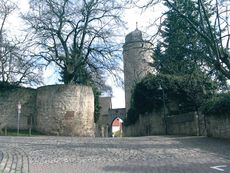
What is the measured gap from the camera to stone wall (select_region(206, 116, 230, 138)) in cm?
1922

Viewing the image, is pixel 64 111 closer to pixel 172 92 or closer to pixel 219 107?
pixel 172 92

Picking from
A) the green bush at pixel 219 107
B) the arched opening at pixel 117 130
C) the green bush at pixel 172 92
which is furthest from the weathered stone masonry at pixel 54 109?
the arched opening at pixel 117 130

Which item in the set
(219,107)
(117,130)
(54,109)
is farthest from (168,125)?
(117,130)

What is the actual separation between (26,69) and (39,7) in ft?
17.8

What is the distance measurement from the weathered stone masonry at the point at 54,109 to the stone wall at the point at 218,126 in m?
11.9

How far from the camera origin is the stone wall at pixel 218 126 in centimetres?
1922

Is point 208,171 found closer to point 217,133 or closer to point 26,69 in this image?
point 217,133

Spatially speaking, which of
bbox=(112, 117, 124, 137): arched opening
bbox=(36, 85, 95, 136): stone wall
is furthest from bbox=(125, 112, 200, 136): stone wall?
bbox=(112, 117, 124, 137): arched opening

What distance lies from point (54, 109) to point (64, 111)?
29.5 inches

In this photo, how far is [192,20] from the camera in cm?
1880

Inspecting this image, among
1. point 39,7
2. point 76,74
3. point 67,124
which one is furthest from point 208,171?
point 76,74

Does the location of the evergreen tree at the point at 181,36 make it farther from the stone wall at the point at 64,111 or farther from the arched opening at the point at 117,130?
the arched opening at the point at 117,130

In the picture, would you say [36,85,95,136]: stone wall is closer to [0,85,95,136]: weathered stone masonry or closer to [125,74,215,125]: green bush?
[0,85,95,136]: weathered stone masonry

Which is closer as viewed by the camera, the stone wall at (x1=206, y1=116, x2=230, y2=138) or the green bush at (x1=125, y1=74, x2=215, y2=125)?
the stone wall at (x1=206, y1=116, x2=230, y2=138)
